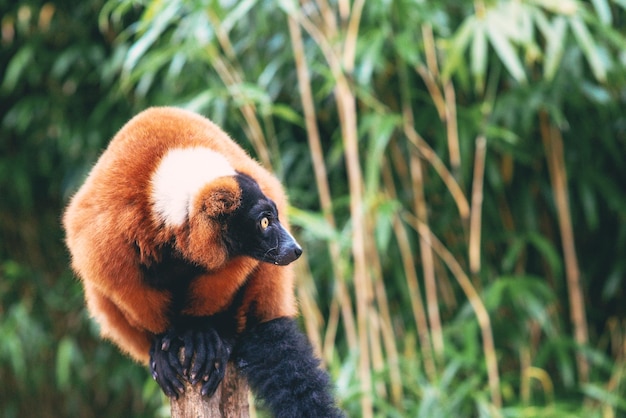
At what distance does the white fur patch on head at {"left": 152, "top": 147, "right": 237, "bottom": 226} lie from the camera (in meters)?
1.57

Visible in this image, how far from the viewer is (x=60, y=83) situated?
3547mm

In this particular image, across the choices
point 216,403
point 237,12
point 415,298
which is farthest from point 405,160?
point 216,403

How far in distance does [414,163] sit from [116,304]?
1304 millimetres

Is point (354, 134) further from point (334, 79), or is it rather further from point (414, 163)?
point (414, 163)

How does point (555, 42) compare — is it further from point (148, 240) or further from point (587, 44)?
point (148, 240)

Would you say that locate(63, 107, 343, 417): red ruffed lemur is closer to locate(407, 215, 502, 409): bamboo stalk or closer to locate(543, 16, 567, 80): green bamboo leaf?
locate(407, 215, 502, 409): bamboo stalk

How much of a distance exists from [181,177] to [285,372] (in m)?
0.46

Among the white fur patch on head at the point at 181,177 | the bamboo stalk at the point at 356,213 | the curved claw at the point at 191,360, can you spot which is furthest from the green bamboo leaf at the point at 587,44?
the curved claw at the point at 191,360

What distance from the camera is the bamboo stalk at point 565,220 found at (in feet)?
9.22

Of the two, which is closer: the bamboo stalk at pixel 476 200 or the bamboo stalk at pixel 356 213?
the bamboo stalk at pixel 356 213

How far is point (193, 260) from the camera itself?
1575 millimetres

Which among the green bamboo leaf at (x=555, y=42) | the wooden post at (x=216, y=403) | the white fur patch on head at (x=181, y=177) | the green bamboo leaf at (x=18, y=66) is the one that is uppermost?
the green bamboo leaf at (x=555, y=42)

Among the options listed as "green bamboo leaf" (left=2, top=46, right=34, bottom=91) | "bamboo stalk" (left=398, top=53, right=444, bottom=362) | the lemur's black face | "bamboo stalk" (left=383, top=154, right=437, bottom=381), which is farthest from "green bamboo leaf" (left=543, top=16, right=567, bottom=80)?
"green bamboo leaf" (left=2, top=46, right=34, bottom=91)

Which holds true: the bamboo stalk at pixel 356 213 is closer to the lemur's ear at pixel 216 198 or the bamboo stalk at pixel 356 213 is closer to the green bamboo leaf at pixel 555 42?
the green bamboo leaf at pixel 555 42
